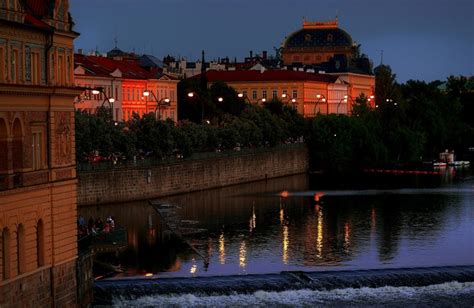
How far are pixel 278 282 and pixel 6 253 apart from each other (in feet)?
41.6

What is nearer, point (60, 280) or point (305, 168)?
point (60, 280)

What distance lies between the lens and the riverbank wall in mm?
66812

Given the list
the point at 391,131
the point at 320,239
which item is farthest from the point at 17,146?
the point at 391,131

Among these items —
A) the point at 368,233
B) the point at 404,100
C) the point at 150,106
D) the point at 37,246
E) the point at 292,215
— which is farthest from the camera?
the point at 404,100

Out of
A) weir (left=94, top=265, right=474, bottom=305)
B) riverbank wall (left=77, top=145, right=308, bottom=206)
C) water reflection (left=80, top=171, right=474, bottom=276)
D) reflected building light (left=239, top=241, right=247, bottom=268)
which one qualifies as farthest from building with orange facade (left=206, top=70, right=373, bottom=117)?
weir (left=94, top=265, right=474, bottom=305)

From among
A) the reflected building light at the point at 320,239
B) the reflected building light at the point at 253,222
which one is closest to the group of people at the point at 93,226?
the reflected building light at the point at 320,239

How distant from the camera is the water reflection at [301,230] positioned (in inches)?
1861

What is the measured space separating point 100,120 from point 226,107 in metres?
45.4

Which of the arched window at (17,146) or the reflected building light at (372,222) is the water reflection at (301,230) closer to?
the reflected building light at (372,222)

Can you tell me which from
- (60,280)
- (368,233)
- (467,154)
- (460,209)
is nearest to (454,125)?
(467,154)

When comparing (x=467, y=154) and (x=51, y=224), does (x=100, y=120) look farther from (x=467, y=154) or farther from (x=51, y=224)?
(x=467, y=154)

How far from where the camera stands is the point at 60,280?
1204 inches

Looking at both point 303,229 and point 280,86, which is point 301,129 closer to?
point 280,86

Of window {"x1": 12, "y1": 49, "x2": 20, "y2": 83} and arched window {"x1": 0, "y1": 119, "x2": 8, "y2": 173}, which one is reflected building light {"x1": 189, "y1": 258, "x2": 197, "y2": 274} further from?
arched window {"x1": 0, "y1": 119, "x2": 8, "y2": 173}
